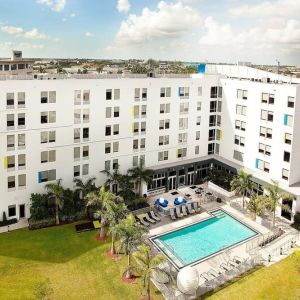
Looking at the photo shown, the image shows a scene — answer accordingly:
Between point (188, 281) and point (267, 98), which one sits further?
point (267, 98)

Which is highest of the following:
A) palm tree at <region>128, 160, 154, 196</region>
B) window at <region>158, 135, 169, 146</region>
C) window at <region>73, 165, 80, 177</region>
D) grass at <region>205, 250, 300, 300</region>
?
window at <region>158, 135, 169, 146</region>

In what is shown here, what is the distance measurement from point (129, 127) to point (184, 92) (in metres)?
10.6

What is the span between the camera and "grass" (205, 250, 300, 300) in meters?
30.9

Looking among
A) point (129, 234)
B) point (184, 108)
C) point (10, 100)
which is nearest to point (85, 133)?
point (10, 100)

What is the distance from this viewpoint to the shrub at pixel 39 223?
135ft

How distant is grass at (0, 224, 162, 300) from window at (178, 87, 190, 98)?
960 inches

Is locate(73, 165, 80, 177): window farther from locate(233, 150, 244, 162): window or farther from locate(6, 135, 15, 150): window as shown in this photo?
locate(233, 150, 244, 162): window

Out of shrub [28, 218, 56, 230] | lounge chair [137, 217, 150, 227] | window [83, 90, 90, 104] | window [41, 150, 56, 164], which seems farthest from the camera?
window [83, 90, 90, 104]

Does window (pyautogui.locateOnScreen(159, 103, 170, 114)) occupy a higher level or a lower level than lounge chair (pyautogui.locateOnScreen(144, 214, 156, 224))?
higher

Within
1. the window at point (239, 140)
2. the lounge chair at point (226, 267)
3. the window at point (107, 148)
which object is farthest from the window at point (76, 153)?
the window at point (239, 140)

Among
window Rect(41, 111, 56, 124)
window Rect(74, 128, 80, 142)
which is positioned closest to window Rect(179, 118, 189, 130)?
window Rect(74, 128, 80, 142)

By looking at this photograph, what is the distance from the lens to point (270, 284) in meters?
32.3

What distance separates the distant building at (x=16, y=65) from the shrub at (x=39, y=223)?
60.2 metres

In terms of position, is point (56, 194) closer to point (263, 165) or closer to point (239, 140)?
point (239, 140)
